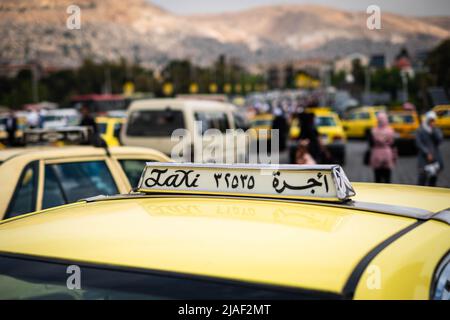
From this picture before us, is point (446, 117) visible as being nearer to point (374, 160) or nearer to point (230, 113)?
point (230, 113)

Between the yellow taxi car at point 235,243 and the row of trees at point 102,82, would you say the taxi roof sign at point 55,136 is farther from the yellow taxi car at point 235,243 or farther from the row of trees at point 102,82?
A: the row of trees at point 102,82

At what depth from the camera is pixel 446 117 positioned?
33156 mm

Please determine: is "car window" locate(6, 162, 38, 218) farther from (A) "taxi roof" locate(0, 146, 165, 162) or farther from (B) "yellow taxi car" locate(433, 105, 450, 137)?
(B) "yellow taxi car" locate(433, 105, 450, 137)

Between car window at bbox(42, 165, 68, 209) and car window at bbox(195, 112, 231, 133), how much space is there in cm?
829

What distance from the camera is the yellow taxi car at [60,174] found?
4547 mm

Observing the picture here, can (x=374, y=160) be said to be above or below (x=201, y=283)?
below

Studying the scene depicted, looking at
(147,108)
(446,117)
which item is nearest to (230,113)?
(147,108)

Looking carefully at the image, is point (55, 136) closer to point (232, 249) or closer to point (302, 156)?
point (232, 249)

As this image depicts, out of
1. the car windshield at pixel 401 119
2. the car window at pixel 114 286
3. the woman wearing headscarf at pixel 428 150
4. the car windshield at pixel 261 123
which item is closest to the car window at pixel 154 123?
the woman wearing headscarf at pixel 428 150

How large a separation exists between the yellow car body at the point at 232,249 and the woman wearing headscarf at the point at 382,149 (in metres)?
8.82

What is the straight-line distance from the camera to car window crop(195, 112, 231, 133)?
44.4 ft

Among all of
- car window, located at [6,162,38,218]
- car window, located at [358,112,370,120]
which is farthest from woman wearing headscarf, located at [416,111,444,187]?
car window, located at [358,112,370,120]
